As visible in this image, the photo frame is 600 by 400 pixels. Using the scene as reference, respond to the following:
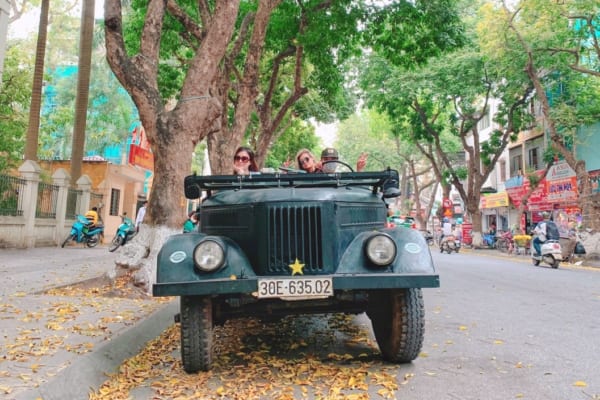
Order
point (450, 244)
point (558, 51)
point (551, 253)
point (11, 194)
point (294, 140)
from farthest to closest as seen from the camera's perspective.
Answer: point (294, 140)
point (450, 244)
point (558, 51)
point (11, 194)
point (551, 253)

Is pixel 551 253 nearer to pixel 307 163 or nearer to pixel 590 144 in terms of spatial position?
pixel 590 144

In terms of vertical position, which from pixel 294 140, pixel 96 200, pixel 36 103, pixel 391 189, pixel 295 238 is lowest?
pixel 295 238

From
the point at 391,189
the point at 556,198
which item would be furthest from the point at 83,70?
the point at 556,198

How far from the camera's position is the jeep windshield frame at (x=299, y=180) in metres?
4.12

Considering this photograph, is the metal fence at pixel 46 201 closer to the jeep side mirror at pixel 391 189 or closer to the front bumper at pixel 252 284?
the front bumper at pixel 252 284

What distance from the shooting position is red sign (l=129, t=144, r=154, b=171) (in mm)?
20922

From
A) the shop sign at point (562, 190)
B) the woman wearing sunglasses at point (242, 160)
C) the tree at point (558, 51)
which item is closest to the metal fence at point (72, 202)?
the woman wearing sunglasses at point (242, 160)

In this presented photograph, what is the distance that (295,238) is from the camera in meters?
3.53

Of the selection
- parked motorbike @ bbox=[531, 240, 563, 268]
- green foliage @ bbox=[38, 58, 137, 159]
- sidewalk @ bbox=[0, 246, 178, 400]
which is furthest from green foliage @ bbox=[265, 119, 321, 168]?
sidewalk @ bbox=[0, 246, 178, 400]

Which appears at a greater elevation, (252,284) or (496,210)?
(496,210)

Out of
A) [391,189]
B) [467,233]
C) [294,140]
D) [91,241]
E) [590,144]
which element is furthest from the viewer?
[467,233]

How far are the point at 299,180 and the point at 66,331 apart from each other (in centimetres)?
252

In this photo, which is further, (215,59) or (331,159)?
(215,59)

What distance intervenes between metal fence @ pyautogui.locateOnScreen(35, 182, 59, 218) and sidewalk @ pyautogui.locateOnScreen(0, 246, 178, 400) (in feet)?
26.7
